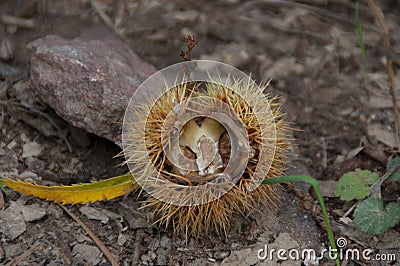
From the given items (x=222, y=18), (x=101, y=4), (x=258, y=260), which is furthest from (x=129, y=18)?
(x=258, y=260)

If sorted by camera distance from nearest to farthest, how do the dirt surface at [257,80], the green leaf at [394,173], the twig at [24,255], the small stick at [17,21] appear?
the twig at [24,255] < the dirt surface at [257,80] < the green leaf at [394,173] < the small stick at [17,21]

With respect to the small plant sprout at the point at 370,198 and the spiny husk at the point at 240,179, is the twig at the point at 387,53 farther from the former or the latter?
the spiny husk at the point at 240,179

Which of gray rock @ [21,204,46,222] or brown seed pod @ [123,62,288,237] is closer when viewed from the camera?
brown seed pod @ [123,62,288,237]

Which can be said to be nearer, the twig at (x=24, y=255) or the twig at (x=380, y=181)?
the twig at (x=24, y=255)

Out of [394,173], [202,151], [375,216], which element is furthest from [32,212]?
[394,173]

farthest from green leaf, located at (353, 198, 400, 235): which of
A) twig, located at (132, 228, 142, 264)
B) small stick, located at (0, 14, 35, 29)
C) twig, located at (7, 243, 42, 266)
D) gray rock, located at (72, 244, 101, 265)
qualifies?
small stick, located at (0, 14, 35, 29)

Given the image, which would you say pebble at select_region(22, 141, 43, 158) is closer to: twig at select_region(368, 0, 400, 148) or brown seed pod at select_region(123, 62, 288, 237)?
brown seed pod at select_region(123, 62, 288, 237)

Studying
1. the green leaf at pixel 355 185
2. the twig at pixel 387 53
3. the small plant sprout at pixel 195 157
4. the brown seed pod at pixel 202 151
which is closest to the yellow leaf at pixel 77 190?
the small plant sprout at pixel 195 157
